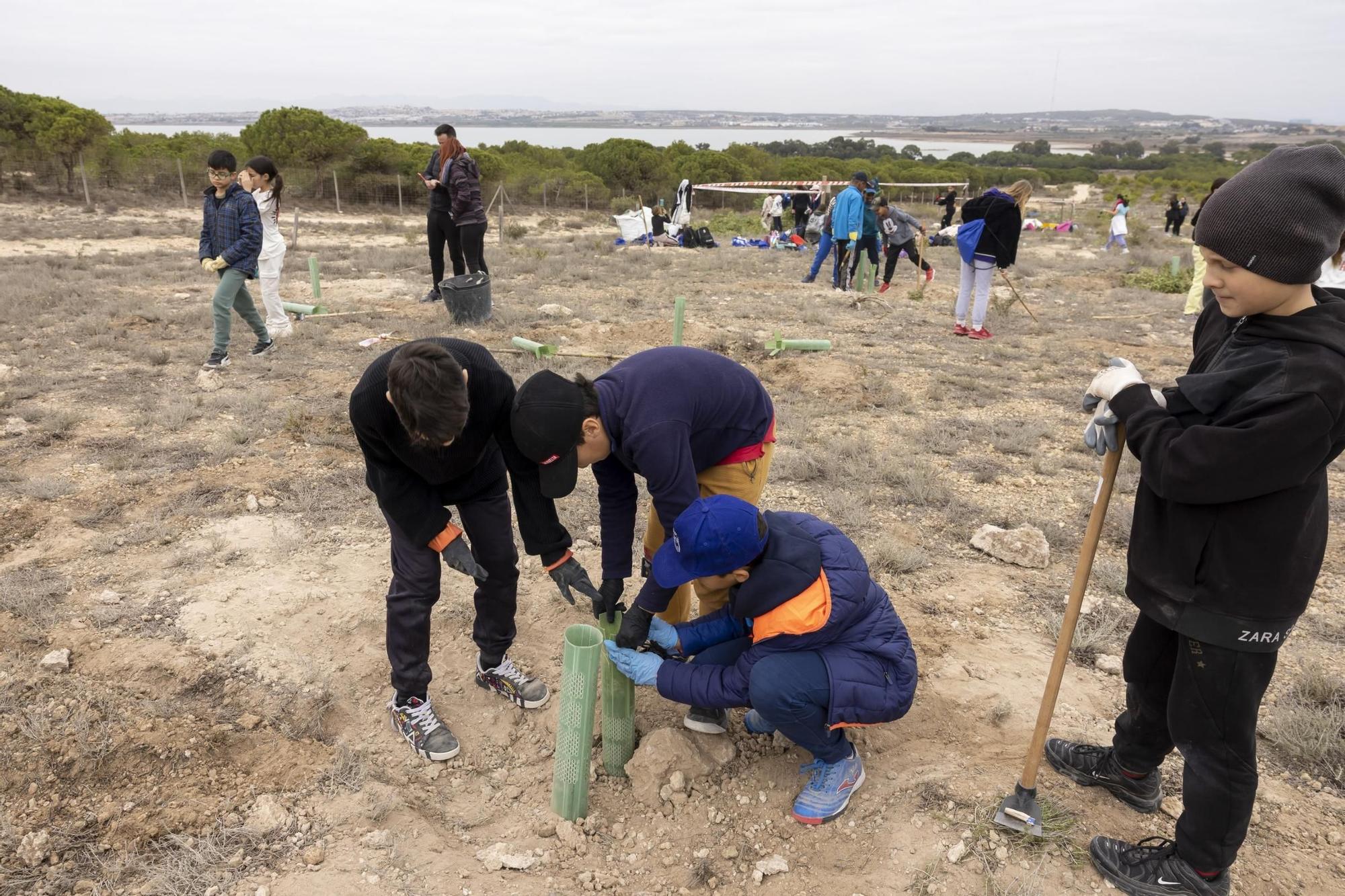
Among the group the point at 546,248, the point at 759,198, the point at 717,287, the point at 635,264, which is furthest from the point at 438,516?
the point at 759,198

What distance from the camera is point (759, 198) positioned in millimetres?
28281

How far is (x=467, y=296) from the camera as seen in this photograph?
8.31m

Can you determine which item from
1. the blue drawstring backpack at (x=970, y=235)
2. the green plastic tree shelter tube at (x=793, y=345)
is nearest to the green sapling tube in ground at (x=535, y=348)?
the green plastic tree shelter tube at (x=793, y=345)

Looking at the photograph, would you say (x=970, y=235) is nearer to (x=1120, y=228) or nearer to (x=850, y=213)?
(x=850, y=213)

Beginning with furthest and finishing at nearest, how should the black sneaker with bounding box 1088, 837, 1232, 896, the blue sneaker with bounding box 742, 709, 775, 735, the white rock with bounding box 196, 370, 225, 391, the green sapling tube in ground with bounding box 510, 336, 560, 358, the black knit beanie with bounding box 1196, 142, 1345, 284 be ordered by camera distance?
the green sapling tube in ground with bounding box 510, 336, 560, 358, the white rock with bounding box 196, 370, 225, 391, the blue sneaker with bounding box 742, 709, 775, 735, the black sneaker with bounding box 1088, 837, 1232, 896, the black knit beanie with bounding box 1196, 142, 1345, 284

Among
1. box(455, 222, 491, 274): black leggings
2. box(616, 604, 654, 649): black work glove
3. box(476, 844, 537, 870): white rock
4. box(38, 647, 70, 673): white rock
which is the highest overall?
box(455, 222, 491, 274): black leggings

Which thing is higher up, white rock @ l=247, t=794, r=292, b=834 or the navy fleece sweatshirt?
the navy fleece sweatshirt

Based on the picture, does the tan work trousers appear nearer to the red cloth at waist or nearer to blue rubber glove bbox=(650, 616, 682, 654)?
the red cloth at waist

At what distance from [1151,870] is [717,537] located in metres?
1.34

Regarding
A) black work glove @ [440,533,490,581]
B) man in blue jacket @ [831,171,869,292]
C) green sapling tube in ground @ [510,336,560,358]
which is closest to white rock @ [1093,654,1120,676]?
black work glove @ [440,533,490,581]

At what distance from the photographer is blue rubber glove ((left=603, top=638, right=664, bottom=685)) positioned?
→ 238cm

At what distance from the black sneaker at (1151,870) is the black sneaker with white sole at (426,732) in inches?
74.5

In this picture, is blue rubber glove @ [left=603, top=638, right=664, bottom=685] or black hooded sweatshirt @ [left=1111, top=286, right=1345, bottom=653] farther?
blue rubber glove @ [left=603, top=638, right=664, bottom=685]

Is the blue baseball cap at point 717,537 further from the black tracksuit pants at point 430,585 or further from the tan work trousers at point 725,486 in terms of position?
the black tracksuit pants at point 430,585
